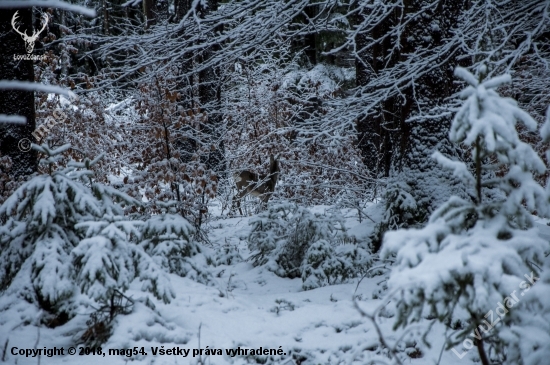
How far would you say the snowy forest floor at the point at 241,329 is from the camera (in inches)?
139

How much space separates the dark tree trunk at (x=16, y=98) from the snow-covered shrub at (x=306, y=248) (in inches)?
136

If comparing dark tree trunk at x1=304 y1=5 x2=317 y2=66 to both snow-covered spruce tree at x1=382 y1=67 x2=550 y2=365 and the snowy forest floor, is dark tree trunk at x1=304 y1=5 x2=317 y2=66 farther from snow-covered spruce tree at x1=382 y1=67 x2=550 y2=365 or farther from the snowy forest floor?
snow-covered spruce tree at x1=382 y1=67 x2=550 y2=365

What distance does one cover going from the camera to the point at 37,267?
139 inches

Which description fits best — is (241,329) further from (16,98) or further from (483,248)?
(16,98)

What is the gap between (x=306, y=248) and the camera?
20.6 ft

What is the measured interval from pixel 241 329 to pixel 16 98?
14.9ft

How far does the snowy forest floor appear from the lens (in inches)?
139

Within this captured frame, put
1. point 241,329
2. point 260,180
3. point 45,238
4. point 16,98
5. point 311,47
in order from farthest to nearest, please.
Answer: point 311,47
point 260,180
point 16,98
point 241,329
point 45,238

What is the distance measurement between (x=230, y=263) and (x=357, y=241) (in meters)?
2.12

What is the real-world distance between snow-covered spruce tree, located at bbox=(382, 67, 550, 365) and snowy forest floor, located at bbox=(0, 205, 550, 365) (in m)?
0.97

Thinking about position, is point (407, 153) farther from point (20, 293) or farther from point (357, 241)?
point (20, 293)

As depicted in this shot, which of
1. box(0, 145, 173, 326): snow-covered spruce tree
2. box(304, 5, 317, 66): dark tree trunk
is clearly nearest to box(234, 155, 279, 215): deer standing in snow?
box(304, 5, 317, 66): dark tree trunk

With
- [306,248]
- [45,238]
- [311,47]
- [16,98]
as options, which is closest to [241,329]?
[45,238]

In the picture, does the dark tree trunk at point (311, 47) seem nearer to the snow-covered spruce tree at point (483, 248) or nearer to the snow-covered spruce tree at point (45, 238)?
the snow-covered spruce tree at point (45, 238)
